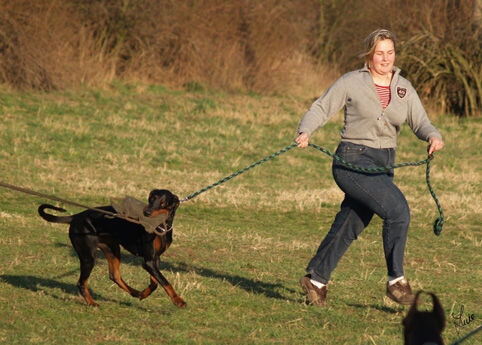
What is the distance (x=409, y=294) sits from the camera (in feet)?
19.2

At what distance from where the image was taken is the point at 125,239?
5797 millimetres

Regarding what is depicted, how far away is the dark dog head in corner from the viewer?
3318 mm

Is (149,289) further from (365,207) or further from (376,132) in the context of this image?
(376,132)

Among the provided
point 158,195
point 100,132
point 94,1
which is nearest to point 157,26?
point 94,1

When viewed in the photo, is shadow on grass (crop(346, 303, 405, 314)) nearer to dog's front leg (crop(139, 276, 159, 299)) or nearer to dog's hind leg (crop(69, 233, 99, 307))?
dog's front leg (crop(139, 276, 159, 299))

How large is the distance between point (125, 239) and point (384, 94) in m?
2.00

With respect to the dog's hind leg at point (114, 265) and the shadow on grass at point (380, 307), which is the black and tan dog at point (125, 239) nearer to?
the dog's hind leg at point (114, 265)

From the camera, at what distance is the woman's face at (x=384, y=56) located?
18.6 feet

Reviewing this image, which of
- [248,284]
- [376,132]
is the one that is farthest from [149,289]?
[376,132]

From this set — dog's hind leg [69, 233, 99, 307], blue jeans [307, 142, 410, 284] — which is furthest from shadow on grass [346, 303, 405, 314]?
dog's hind leg [69, 233, 99, 307]

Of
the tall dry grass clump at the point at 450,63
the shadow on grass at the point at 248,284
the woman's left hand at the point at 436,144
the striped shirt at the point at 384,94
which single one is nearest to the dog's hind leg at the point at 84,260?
the shadow on grass at the point at 248,284

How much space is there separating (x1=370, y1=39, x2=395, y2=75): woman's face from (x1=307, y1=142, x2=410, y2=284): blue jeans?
1.77 ft

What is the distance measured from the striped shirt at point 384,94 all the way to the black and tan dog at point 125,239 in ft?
5.02

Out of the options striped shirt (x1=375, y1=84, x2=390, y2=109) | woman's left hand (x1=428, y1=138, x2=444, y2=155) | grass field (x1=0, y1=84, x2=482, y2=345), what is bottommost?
grass field (x1=0, y1=84, x2=482, y2=345)
